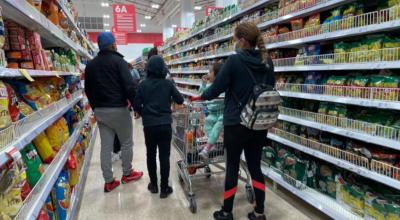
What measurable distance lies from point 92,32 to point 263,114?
786 inches

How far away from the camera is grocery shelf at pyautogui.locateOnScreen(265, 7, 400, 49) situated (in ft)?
6.12

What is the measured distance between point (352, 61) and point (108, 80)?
2.24 m

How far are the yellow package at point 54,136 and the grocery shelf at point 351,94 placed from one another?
86.6 inches

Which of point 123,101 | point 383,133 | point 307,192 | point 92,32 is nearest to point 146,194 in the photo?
point 123,101

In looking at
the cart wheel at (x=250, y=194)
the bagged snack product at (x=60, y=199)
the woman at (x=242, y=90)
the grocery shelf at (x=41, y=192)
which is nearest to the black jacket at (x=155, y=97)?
the woman at (x=242, y=90)

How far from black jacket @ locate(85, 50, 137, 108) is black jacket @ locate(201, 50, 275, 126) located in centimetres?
107

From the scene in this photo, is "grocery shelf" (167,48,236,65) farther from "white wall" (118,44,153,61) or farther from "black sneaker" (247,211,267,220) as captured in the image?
"white wall" (118,44,153,61)

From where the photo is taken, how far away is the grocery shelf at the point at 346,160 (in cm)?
189

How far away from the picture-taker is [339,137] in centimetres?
249

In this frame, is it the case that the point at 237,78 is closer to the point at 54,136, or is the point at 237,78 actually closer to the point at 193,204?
the point at 193,204

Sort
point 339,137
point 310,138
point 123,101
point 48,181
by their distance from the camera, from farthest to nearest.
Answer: point 123,101
point 310,138
point 339,137
point 48,181

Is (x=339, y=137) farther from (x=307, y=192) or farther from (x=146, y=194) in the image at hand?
(x=146, y=194)

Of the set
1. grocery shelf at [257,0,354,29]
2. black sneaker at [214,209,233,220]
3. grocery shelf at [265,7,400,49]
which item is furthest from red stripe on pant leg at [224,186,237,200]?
grocery shelf at [257,0,354,29]

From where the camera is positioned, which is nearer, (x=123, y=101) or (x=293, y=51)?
(x=123, y=101)
